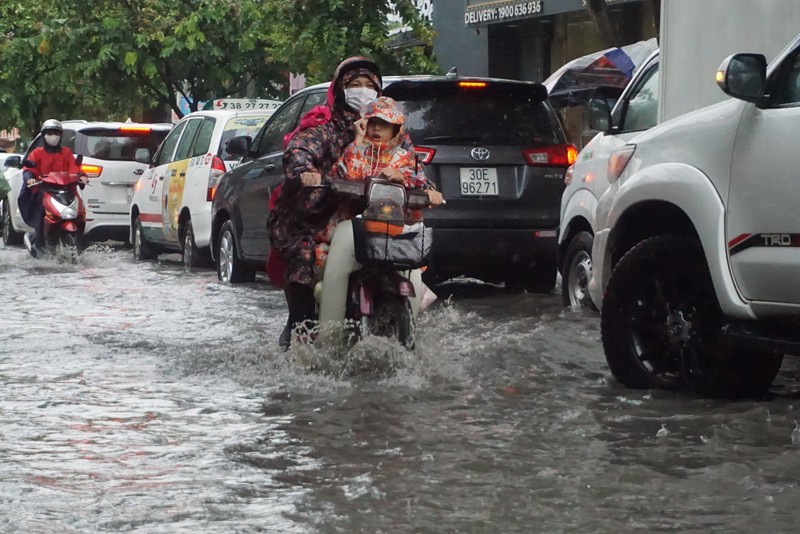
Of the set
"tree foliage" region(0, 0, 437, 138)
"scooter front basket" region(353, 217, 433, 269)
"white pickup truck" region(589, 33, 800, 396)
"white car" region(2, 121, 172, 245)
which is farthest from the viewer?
"tree foliage" region(0, 0, 437, 138)

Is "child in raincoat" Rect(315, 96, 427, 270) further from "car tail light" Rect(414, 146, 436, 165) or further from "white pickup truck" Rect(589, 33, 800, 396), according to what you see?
"car tail light" Rect(414, 146, 436, 165)

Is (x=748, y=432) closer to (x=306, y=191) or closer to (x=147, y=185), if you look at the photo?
(x=306, y=191)

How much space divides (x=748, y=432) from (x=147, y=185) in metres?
13.8

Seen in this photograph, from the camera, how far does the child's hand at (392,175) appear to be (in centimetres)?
805

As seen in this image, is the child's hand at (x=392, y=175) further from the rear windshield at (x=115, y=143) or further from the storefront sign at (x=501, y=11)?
the storefront sign at (x=501, y=11)

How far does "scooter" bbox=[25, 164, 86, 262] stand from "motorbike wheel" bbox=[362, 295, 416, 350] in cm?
1079

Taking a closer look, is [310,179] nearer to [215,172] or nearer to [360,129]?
[360,129]

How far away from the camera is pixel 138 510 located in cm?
515

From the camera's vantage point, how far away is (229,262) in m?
15.1

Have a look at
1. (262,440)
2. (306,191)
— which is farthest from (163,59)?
(262,440)

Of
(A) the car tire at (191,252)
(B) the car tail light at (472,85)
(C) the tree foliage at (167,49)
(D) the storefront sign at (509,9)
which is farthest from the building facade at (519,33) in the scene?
(B) the car tail light at (472,85)

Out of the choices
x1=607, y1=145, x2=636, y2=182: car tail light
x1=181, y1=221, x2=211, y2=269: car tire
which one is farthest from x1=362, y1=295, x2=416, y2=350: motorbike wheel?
x1=181, y1=221, x2=211, y2=269: car tire

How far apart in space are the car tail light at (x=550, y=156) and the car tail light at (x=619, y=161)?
399cm

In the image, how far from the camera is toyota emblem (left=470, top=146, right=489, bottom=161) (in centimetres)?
1189
